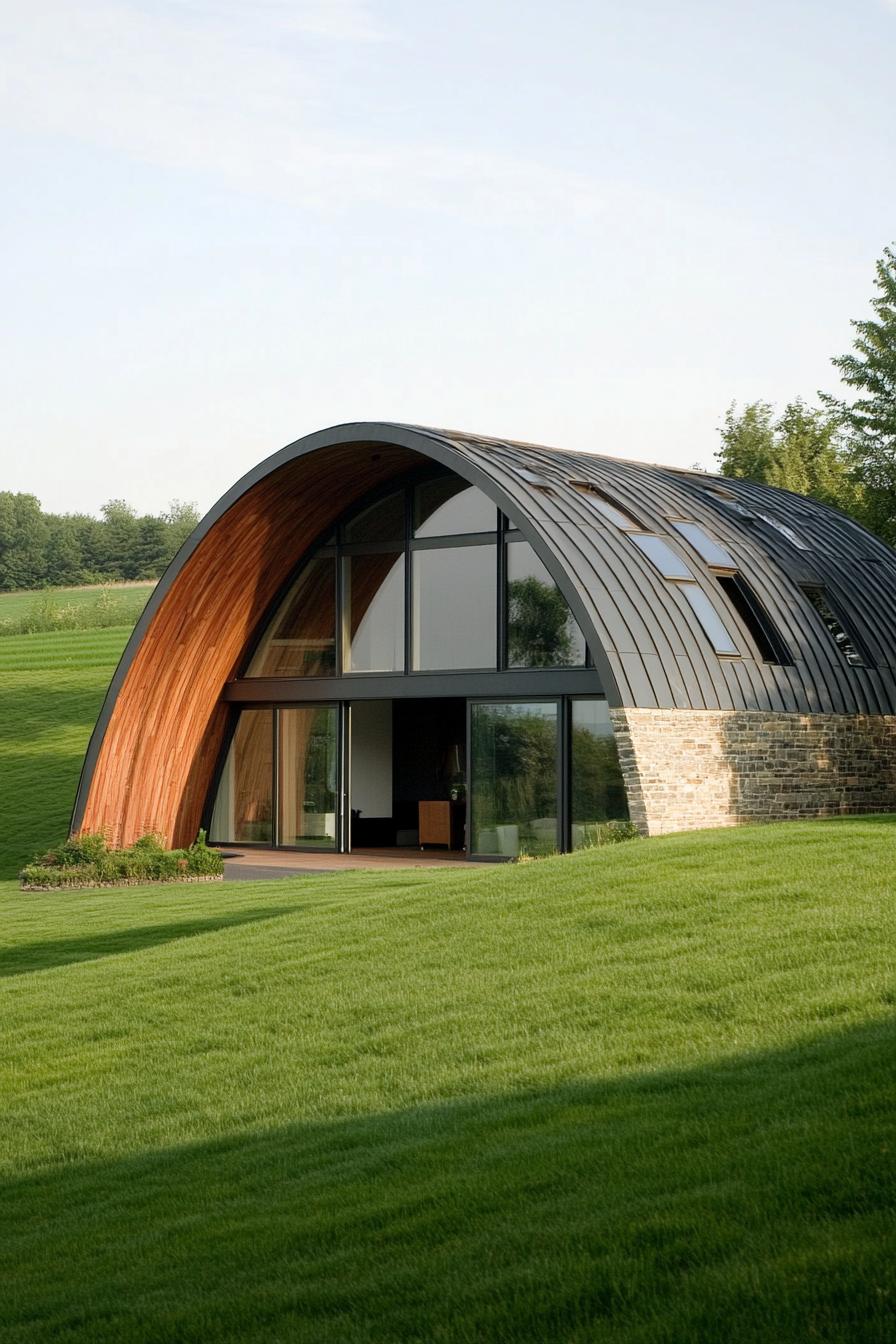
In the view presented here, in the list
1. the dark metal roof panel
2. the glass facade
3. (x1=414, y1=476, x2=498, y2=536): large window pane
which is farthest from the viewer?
(x1=414, y1=476, x2=498, y2=536): large window pane

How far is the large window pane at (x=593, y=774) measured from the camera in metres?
17.8

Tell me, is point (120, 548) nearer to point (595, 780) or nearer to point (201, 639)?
point (201, 639)

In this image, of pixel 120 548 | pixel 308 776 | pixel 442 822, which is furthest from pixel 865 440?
pixel 120 548

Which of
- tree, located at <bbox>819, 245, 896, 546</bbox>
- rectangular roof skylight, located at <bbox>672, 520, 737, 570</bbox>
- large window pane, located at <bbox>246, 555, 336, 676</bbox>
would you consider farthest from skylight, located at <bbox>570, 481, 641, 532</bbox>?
tree, located at <bbox>819, 245, 896, 546</bbox>

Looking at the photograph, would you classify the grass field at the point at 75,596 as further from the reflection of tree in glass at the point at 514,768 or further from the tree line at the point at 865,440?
the reflection of tree in glass at the point at 514,768

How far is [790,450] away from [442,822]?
1778 cm

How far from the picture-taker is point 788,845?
1148cm

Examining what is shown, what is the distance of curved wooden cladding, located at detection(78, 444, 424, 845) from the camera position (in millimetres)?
20875

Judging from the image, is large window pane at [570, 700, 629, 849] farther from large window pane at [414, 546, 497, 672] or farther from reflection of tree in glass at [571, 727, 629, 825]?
large window pane at [414, 546, 497, 672]

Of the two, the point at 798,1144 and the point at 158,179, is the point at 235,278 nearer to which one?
the point at 158,179

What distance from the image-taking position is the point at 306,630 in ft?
73.9

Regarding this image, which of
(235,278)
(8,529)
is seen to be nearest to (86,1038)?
(235,278)

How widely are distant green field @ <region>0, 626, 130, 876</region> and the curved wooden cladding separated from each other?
2315 millimetres


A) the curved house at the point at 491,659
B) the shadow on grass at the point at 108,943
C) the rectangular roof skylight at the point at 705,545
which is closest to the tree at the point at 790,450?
the curved house at the point at 491,659
